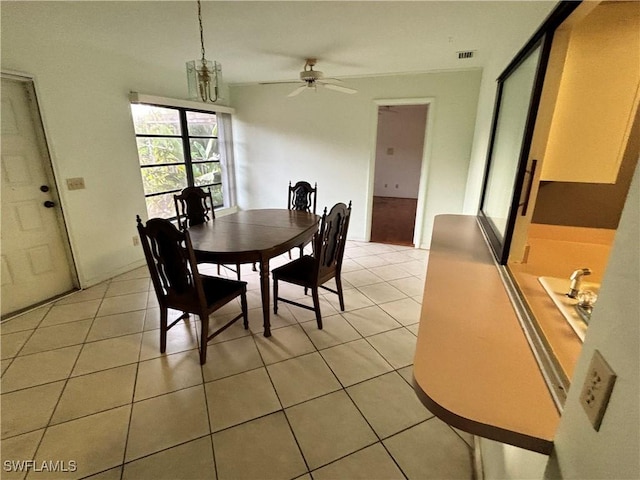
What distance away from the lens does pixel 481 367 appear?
87 centimetres

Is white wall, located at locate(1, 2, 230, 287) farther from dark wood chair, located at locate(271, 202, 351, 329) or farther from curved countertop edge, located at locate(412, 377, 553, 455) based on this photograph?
curved countertop edge, located at locate(412, 377, 553, 455)

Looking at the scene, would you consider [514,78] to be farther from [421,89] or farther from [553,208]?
[421,89]

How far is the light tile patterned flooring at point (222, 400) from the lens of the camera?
1417 mm

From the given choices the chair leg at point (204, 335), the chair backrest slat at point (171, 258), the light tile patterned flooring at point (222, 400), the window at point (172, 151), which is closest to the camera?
the light tile patterned flooring at point (222, 400)

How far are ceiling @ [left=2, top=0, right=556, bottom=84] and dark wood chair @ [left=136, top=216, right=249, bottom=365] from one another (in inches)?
62.7

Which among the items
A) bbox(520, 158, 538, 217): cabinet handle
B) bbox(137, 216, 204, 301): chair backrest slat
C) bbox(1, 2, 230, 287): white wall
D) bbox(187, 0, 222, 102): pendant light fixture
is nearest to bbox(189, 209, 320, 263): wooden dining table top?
bbox(137, 216, 204, 301): chair backrest slat

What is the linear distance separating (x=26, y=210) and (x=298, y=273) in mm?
2517

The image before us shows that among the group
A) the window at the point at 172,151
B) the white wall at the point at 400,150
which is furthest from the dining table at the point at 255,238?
the white wall at the point at 400,150

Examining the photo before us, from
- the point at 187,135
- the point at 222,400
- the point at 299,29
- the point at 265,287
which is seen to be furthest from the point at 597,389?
the point at 187,135

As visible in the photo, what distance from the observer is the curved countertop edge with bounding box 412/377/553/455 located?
2.20 feet

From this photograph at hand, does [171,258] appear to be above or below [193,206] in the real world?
below

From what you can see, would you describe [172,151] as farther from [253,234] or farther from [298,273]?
[298,273]

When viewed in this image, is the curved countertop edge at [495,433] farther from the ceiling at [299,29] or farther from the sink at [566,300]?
the ceiling at [299,29]

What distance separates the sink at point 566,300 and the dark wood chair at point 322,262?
1316mm
